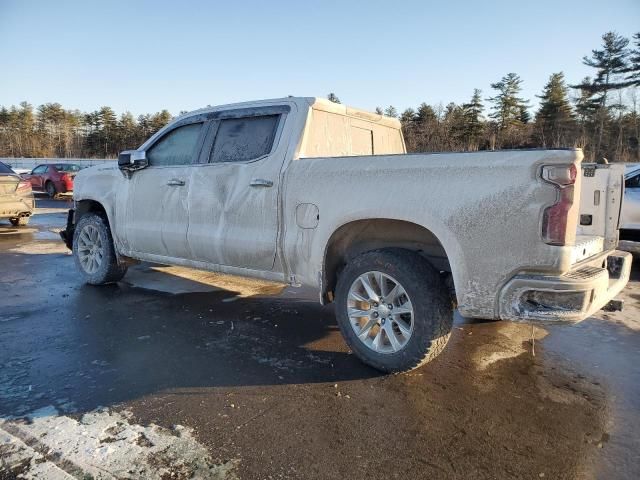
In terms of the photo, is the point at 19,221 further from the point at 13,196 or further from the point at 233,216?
the point at 233,216

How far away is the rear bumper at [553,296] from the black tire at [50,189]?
903 inches

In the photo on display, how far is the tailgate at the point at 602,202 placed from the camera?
381 centimetres

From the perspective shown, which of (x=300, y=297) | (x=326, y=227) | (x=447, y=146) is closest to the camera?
(x=326, y=227)

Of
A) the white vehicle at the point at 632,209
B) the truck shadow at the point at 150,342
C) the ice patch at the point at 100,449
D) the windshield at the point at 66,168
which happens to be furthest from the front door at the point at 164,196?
the windshield at the point at 66,168

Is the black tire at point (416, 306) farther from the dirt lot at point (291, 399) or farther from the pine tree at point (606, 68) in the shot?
the pine tree at point (606, 68)

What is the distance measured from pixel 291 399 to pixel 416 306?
1.04m

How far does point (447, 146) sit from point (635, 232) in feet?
74.6

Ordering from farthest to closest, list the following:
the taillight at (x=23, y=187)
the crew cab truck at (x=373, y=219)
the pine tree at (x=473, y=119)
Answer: the pine tree at (x=473, y=119) < the taillight at (x=23, y=187) < the crew cab truck at (x=373, y=219)

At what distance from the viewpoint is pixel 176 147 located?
5.09 metres

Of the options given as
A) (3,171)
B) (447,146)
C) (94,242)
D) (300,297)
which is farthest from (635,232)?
(447,146)

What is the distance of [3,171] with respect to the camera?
11.0 meters

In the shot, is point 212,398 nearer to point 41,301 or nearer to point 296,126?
point 296,126

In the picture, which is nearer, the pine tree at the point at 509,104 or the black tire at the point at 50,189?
the black tire at the point at 50,189

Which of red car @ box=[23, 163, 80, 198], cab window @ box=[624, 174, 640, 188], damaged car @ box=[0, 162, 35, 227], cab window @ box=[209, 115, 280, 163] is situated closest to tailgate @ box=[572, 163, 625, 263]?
cab window @ box=[209, 115, 280, 163]
